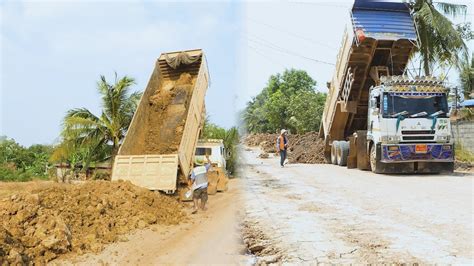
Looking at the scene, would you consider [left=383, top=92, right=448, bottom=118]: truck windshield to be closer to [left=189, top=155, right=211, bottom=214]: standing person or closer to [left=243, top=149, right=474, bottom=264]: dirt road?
[left=243, top=149, right=474, bottom=264]: dirt road

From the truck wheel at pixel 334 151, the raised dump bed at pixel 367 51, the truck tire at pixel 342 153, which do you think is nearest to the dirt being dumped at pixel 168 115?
the raised dump bed at pixel 367 51

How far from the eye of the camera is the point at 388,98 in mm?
11289

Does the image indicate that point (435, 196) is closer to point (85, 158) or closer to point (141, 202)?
point (141, 202)

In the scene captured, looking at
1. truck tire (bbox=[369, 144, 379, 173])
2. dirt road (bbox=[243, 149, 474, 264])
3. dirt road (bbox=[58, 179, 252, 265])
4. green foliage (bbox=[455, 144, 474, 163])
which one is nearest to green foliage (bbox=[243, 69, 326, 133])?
green foliage (bbox=[455, 144, 474, 163])

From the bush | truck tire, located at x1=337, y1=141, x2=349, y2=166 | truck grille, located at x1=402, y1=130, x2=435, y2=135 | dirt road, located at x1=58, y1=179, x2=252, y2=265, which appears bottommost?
dirt road, located at x1=58, y1=179, x2=252, y2=265

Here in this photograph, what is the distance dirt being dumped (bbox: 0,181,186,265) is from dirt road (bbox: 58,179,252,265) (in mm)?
224

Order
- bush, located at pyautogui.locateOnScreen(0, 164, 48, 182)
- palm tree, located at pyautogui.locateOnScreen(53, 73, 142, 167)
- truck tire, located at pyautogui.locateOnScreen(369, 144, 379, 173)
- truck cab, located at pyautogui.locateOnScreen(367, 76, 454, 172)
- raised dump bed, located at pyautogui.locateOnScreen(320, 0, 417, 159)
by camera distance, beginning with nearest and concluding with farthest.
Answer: truck cab, located at pyautogui.locateOnScreen(367, 76, 454, 172) < truck tire, located at pyautogui.locateOnScreen(369, 144, 379, 173) < raised dump bed, located at pyautogui.locateOnScreen(320, 0, 417, 159) < palm tree, located at pyautogui.locateOnScreen(53, 73, 142, 167) < bush, located at pyautogui.locateOnScreen(0, 164, 48, 182)

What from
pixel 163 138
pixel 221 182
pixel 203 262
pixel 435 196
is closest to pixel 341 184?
pixel 435 196

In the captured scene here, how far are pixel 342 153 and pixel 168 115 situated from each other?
6076 millimetres

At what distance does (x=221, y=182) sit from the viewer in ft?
36.0

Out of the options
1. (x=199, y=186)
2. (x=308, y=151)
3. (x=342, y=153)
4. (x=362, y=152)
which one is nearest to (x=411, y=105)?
(x=362, y=152)

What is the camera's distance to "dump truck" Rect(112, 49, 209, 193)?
8.77 m

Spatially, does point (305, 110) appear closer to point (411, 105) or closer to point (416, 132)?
point (411, 105)

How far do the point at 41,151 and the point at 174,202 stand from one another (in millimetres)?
18845
